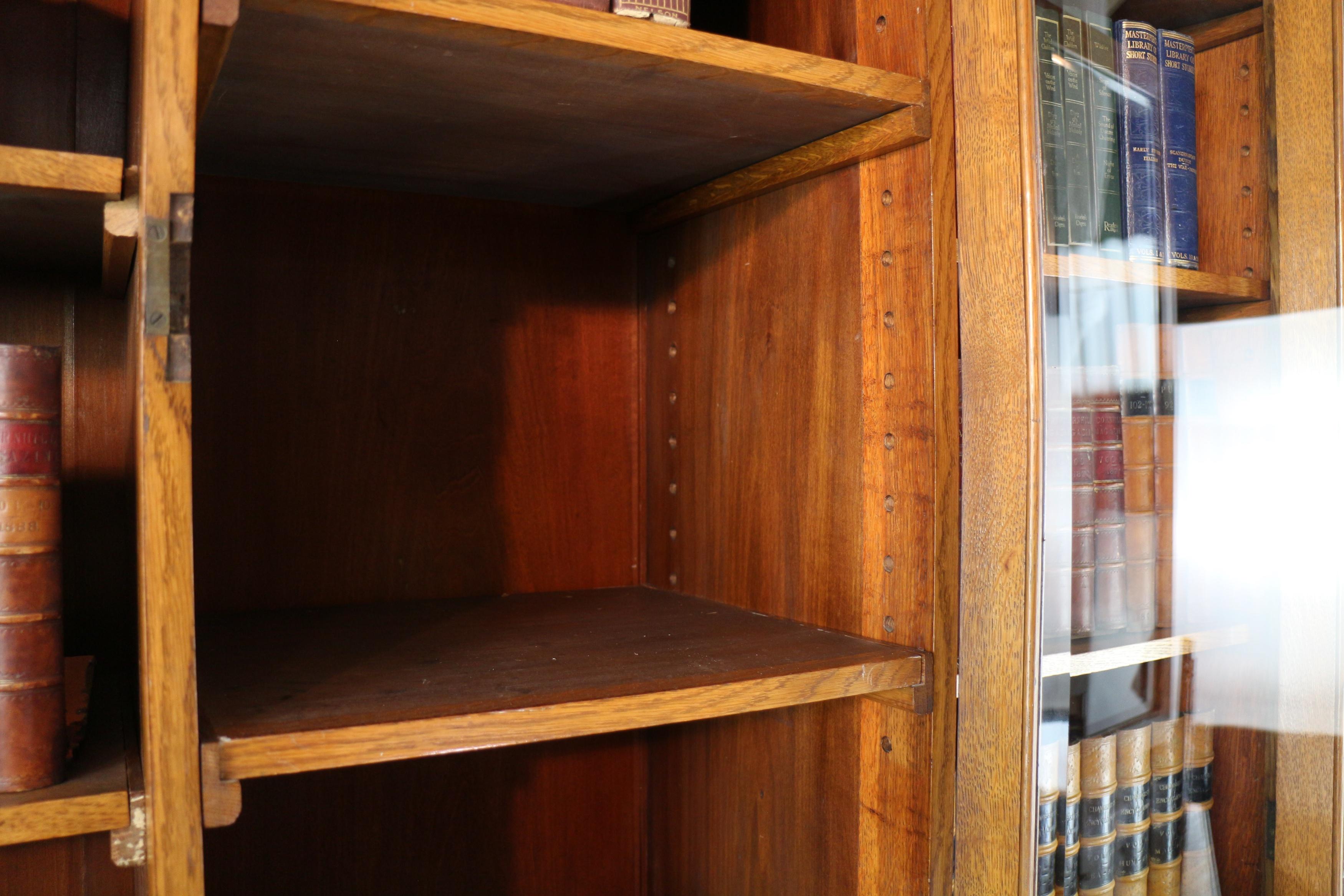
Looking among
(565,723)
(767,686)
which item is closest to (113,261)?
(565,723)

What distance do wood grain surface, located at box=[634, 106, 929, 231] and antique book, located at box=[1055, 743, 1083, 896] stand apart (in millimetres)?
541

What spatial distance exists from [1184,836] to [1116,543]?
12.5 inches

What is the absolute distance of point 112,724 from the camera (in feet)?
2.57

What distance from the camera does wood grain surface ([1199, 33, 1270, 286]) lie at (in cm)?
97

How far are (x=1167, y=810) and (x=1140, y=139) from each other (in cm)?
64

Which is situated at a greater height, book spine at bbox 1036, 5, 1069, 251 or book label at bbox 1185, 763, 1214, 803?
book spine at bbox 1036, 5, 1069, 251

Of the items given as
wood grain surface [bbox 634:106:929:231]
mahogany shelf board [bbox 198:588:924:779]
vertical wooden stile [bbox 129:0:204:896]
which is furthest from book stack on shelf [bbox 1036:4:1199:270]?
vertical wooden stile [bbox 129:0:204:896]

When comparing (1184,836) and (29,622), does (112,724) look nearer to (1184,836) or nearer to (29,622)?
(29,622)

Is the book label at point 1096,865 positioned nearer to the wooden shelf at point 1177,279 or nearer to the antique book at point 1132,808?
the antique book at point 1132,808

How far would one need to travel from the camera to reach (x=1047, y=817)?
83 cm

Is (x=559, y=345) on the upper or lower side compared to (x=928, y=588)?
upper

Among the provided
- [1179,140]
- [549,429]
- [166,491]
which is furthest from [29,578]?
[1179,140]

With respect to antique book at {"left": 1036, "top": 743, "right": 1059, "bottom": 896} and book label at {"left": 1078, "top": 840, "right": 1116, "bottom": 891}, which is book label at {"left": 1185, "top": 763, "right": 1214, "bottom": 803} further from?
antique book at {"left": 1036, "top": 743, "right": 1059, "bottom": 896}

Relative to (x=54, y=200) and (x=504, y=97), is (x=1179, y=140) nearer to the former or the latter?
(x=504, y=97)
